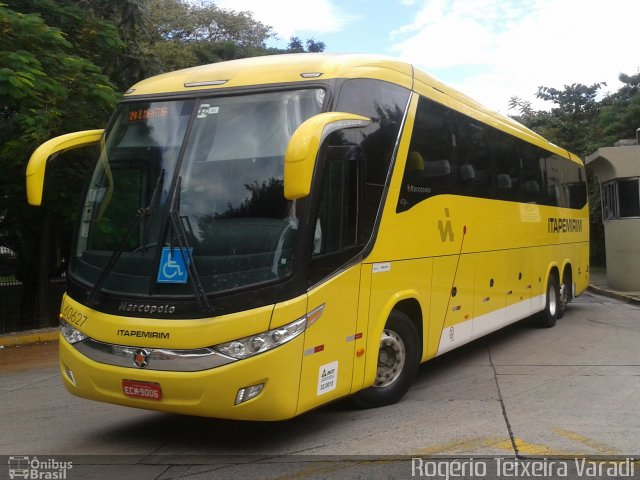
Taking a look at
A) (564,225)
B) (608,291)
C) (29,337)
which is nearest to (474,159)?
(564,225)

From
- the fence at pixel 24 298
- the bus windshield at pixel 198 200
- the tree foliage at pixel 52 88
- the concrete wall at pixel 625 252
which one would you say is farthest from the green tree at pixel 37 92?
the concrete wall at pixel 625 252

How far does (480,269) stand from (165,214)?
4884mm

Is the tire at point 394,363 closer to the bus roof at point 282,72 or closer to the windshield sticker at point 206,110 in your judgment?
the bus roof at point 282,72

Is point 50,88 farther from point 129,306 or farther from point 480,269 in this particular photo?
point 480,269

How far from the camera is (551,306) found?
12.6 meters

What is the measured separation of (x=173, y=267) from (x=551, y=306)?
9370 millimetres

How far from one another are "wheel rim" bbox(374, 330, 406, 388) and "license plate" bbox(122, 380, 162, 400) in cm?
236

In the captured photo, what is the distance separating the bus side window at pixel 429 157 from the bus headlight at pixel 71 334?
320cm

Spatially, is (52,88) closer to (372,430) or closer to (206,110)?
(206,110)

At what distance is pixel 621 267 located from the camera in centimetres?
1962

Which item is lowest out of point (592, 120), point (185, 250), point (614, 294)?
point (614, 294)

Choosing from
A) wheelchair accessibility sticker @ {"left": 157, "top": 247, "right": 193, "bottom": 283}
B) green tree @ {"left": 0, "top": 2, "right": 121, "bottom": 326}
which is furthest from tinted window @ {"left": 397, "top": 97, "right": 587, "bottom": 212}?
green tree @ {"left": 0, "top": 2, "right": 121, "bottom": 326}

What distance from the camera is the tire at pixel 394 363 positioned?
6.56 meters

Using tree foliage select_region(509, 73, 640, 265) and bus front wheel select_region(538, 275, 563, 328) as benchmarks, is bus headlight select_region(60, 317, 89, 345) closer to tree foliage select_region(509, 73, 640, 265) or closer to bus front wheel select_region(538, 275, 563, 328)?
bus front wheel select_region(538, 275, 563, 328)
